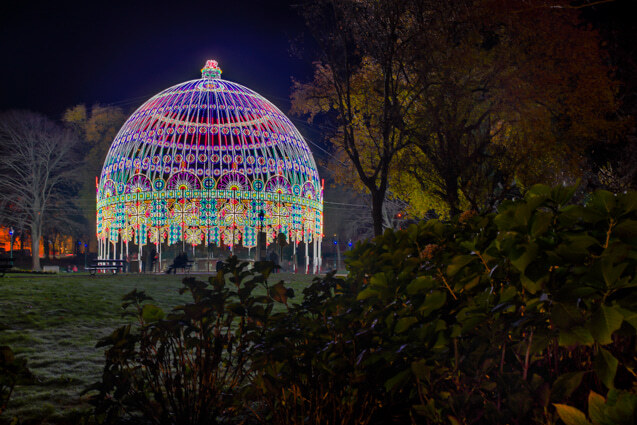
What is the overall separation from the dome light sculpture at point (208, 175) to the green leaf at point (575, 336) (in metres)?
20.4

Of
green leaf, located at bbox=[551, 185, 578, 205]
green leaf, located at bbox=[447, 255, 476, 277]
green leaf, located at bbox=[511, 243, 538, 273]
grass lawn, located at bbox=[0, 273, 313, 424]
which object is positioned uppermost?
green leaf, located at bbox=[551, 185, 578, 205]

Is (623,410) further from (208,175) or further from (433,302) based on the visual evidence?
(208,175)

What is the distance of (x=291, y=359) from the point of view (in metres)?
2.53

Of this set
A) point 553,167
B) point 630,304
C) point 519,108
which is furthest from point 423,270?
point 553,167

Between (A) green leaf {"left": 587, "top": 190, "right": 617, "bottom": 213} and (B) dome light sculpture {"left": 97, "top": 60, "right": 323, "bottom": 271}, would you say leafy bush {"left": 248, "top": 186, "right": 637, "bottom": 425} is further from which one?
(B) dome light sculpture {"left": 97, "top": 60, "right": 323, "bottom": 271}

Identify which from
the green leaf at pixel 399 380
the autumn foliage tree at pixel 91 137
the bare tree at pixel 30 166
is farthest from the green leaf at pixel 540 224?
the autumn foliage tree at pixel 91 137

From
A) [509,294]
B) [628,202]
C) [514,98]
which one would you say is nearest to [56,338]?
[509,294]

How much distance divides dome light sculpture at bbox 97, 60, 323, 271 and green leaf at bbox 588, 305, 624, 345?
2044cm

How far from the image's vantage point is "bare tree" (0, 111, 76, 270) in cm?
3250

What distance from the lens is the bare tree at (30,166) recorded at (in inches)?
1280

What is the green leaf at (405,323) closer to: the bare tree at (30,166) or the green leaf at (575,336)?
the green leaf at (575,336)

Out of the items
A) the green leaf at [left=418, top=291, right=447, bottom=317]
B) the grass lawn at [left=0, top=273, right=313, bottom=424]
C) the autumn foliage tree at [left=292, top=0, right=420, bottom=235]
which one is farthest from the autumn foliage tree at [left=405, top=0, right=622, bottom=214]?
the green leaf at [left=418, top=291, right=447, bottom=317]

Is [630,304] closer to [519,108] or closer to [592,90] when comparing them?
[519,108]

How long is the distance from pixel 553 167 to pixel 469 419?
16.6 m
